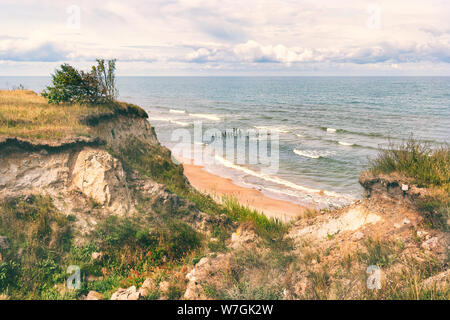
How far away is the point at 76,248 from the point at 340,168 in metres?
24.1

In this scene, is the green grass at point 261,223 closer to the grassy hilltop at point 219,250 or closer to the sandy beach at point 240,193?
the grassy hilltop at point 219,250

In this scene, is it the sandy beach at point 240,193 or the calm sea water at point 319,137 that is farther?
the calm sea water at point 319,137

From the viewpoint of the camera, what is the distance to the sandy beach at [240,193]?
18250 millimetres

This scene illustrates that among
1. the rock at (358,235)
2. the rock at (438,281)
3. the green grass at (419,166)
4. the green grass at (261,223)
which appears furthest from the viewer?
the green grass at (261,223)

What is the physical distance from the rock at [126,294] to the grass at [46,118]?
6.53m

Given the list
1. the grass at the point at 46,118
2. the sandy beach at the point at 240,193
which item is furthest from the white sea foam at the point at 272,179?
the grass at the point at 46,118

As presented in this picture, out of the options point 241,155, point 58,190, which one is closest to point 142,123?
point 58,190

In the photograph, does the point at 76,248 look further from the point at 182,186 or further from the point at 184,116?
the point at 184,116

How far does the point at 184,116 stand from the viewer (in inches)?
2354

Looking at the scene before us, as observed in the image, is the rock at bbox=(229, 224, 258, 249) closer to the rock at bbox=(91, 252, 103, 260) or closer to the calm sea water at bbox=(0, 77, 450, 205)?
the rock at bbox=(91, 252, 103, 260)

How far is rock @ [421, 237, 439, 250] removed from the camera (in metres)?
7.76

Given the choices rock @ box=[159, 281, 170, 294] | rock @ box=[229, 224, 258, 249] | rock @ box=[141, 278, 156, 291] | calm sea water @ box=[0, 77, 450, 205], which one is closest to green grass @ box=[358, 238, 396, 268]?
rock @ box=[229, 224, 258, 249]

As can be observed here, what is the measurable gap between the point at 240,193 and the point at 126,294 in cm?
1494

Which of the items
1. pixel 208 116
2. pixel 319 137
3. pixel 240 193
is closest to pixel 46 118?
pixel 240 193
